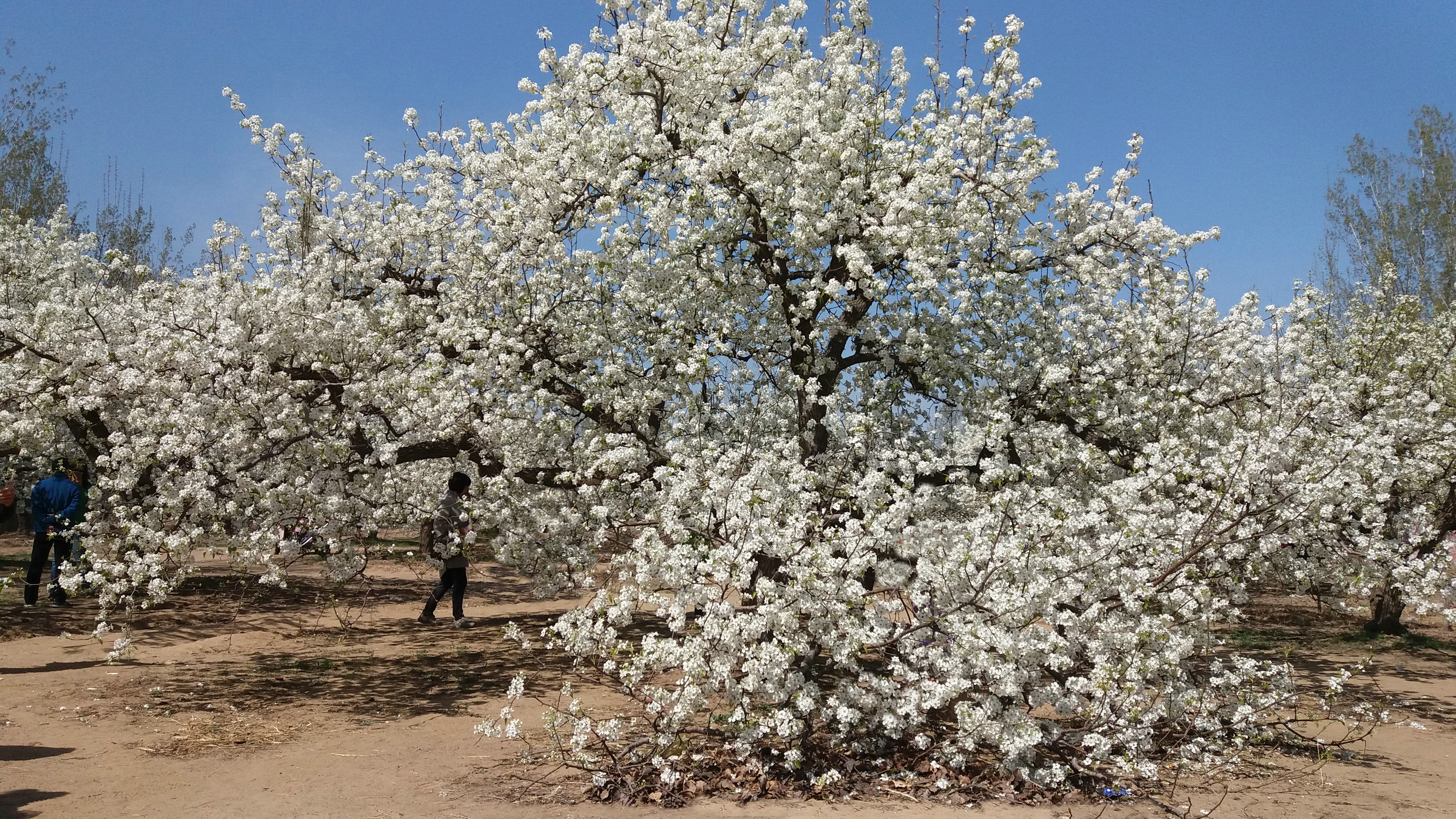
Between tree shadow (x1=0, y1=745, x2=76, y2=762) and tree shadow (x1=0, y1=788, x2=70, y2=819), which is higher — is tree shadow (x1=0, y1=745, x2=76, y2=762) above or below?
above

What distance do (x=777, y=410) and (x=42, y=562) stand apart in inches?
411

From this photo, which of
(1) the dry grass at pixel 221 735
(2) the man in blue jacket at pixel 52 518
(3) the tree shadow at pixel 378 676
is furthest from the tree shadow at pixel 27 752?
(2) the man in blue jacket at pixel 52 518

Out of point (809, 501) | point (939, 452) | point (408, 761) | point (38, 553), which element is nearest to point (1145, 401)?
point (939, 452)

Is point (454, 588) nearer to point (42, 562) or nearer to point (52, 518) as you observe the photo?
point (52, 518)

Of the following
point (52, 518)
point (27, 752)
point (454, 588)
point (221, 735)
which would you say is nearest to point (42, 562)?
point (52, 518)

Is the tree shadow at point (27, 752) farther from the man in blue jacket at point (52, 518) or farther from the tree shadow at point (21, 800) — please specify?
the man in blue jacket at point (52, 518)

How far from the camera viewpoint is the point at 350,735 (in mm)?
7551

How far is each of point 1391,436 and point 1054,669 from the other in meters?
5.54

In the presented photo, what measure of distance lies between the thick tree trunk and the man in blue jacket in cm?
1803

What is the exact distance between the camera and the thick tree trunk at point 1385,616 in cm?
1304

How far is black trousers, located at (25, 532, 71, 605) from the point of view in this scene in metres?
11.7

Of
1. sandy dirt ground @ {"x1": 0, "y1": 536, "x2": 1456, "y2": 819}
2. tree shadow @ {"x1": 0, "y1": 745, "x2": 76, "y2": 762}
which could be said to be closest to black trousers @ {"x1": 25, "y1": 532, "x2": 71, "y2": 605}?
sandy dirt ground @ {"x1": 0, "y1": 536, "x2": 1456, "y2": 819}

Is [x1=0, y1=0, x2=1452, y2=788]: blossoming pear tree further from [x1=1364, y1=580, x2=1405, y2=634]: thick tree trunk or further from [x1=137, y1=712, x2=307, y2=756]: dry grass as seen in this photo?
[x1=1364, y1=580, x2=1405, y2=634]: thick tree trunk

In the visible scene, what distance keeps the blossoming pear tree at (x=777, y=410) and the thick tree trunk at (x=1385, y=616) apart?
9.49ft
